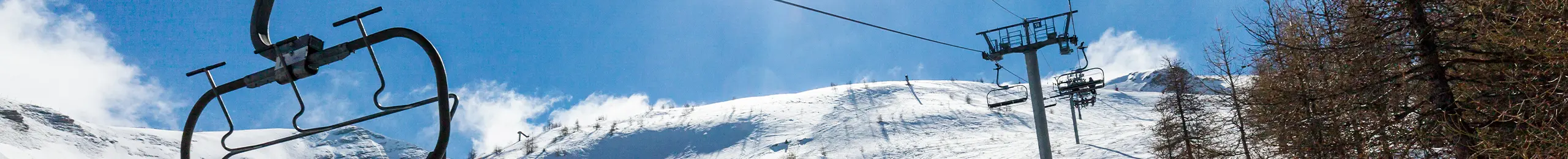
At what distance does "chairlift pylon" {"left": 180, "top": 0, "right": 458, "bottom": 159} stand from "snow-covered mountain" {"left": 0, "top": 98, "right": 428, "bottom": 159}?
204ft

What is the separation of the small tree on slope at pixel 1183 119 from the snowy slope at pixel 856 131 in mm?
10586

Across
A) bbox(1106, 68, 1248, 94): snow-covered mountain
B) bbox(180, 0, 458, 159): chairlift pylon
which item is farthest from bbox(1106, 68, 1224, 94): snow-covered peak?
bbox(180, 0, 458, 159): chairlift pylon

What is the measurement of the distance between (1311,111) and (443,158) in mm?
13426

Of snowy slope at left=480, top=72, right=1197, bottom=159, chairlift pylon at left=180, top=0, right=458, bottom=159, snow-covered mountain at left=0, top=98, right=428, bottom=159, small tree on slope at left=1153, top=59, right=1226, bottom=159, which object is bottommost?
chairlift pylon at left=180, top=0, right=458, bottom=159

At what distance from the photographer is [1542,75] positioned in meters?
6.54

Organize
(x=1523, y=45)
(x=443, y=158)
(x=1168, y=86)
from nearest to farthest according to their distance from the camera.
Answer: (x=443, y=158) < (x=1523, y=45) < (x=1168, y=86)

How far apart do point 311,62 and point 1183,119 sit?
65.4 ft

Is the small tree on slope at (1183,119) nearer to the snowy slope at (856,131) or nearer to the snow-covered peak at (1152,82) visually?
the snow-covered peak at (1152,82)

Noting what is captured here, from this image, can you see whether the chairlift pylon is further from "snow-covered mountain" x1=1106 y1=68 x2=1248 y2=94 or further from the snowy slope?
the snowy slope

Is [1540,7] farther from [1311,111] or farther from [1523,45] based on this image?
[1311,111]

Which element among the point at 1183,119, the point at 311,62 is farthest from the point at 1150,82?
the point at 311,62

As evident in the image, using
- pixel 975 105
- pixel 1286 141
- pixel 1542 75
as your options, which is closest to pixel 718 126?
pixel 975 105

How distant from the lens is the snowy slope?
40812 mm

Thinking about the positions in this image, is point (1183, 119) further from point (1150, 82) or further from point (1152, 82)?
point (1150, 82)
